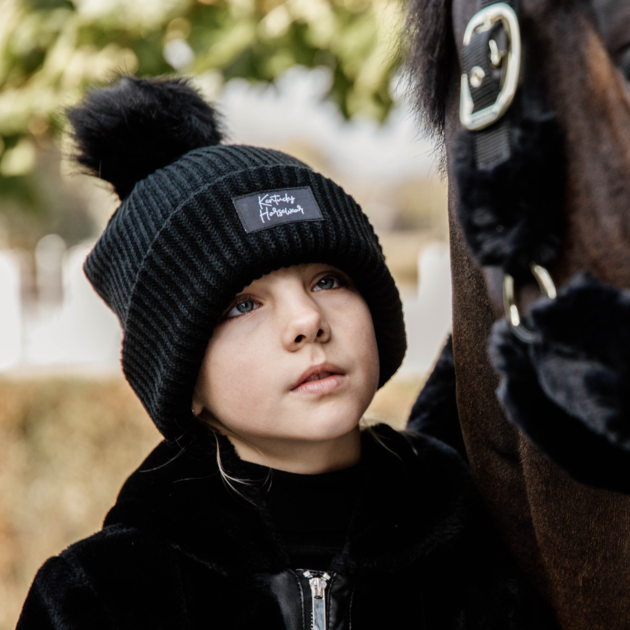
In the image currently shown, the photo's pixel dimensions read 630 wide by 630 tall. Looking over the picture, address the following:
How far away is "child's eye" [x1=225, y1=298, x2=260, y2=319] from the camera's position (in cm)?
115

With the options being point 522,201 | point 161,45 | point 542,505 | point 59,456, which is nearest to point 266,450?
point 542,505

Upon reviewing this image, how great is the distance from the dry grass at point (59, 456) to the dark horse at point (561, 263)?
7.78ft

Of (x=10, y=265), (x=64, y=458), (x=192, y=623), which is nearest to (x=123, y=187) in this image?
(x=192, y=623)

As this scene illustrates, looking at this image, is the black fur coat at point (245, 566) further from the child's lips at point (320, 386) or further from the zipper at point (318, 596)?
the child's lips at point (320, 386)

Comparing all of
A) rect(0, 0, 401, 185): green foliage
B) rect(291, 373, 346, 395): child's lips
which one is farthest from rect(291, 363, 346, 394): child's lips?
rect(0, 0, 401, 185): green foliage

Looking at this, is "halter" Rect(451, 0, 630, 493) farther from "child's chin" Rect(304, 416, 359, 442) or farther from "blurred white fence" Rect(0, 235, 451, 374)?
"blurred white fence" Rect(0, 235, 451, 374)

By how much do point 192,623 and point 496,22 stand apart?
80 cm

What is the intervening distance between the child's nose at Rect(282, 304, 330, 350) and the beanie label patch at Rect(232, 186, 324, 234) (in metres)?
0.14

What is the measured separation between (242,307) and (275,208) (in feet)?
0.51

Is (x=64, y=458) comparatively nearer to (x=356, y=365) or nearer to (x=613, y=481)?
(x=356, y=365)

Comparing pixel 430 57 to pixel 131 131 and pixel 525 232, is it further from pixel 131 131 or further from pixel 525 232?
pixel 131 131

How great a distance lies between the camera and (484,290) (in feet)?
2.64

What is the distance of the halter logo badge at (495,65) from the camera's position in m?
0.59

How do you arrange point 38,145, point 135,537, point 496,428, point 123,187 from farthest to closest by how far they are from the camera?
point 38,145 < point 123,187 < point 135,537 < point 496,428
